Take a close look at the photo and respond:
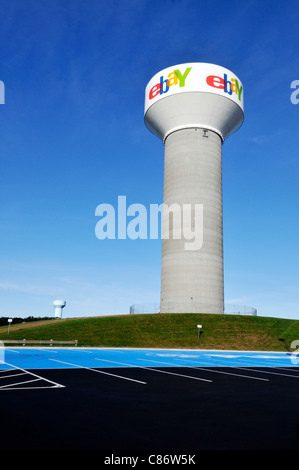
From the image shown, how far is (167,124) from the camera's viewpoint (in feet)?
186

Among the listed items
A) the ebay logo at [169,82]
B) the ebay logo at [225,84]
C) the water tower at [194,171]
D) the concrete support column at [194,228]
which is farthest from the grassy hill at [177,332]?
the ebay logo at [169,82]

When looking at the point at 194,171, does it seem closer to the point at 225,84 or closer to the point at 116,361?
the point at 225,84

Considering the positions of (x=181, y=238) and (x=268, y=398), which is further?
(x=181, y=238)

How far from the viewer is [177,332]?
40.4 meters

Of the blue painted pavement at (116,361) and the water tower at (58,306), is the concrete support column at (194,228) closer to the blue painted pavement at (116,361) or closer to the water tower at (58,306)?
the blue painted pavement at (116,361)

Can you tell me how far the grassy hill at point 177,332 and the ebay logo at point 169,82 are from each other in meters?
31.2

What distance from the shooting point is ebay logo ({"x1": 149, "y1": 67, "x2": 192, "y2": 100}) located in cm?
5312

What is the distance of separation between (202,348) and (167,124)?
112ft

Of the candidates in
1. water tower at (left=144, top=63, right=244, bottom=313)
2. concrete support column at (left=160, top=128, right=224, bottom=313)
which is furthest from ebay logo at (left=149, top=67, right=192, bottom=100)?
concrete support column at (left=160, top=128, right=224, bottom=313)

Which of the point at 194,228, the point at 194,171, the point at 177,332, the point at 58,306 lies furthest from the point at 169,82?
the point at 58,306

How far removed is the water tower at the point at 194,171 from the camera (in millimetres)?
51406

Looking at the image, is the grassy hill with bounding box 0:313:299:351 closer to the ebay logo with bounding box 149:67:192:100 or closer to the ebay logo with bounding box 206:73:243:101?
the ebay logo with bounding box 206:73:243:101
